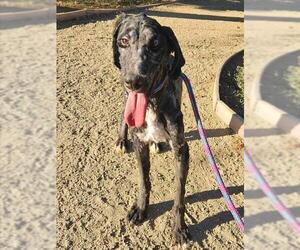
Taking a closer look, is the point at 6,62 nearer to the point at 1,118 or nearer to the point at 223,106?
the point at 1,118

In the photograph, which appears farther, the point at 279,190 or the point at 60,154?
the point at 60,154

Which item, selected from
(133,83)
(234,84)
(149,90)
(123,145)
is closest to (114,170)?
(123,145)

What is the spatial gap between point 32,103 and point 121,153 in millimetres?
1937

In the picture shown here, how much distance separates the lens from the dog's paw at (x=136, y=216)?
190 inches

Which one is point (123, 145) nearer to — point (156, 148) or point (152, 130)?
point (156, 148)

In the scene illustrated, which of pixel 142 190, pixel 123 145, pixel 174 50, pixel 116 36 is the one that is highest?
pixel 116 36

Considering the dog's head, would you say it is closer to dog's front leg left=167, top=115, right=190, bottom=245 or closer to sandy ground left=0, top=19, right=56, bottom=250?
dog's front leg left=167, top=115, right=190, bottom=245

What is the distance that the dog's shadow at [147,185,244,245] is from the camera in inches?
186

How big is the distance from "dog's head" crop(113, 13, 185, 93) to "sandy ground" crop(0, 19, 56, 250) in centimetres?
197

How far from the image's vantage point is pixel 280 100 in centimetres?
737

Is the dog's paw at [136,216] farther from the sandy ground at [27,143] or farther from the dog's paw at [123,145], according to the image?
the dog's paw at [123,145]

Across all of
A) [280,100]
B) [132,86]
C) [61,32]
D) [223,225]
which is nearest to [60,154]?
[223,225]

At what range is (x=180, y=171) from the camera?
4.50 meters

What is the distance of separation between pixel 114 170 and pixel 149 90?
2128 mm
